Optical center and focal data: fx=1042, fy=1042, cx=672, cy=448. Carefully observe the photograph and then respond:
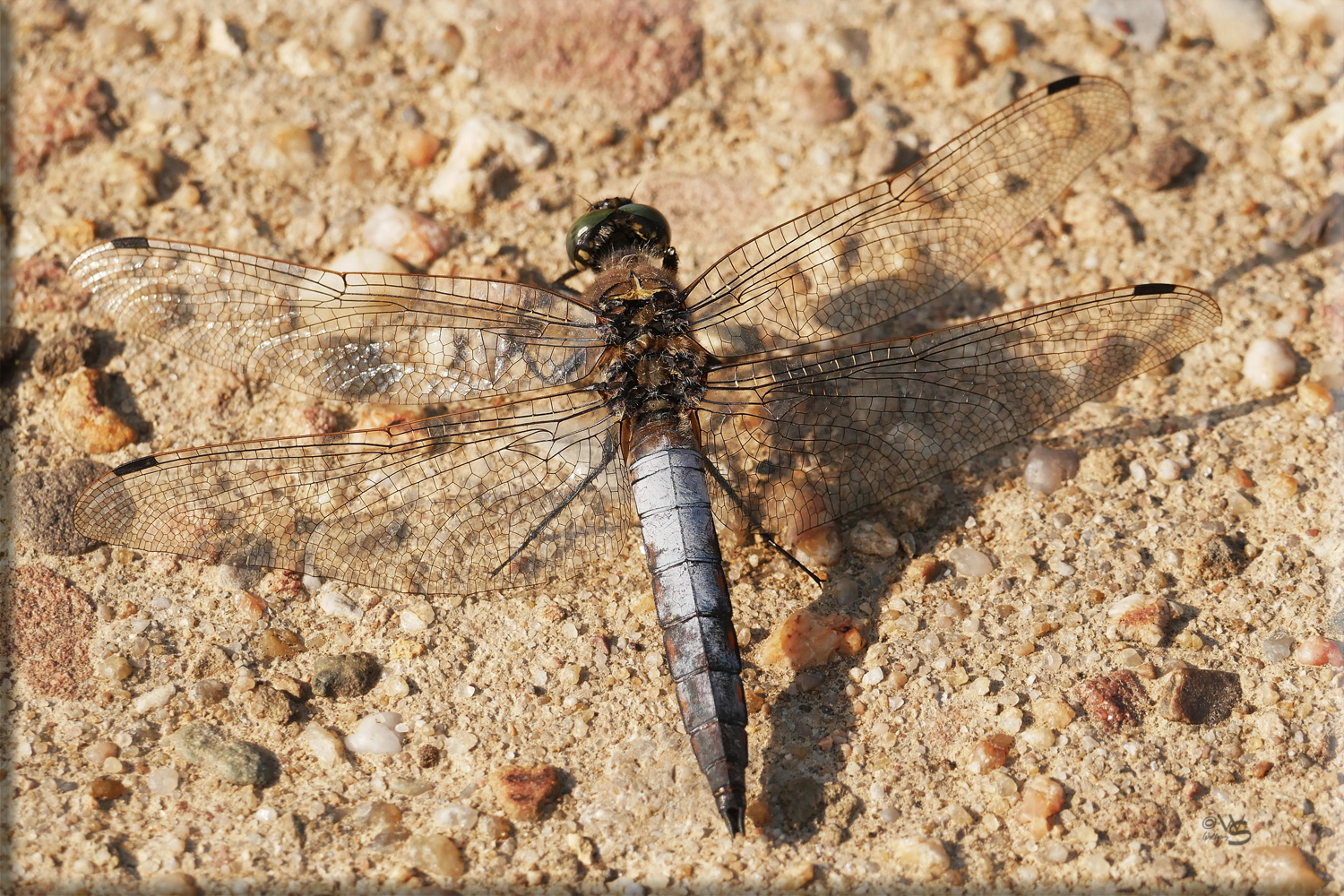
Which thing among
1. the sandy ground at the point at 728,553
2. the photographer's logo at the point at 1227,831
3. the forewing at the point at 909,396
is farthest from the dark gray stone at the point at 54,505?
the photographer's logo at the point at 1227,831

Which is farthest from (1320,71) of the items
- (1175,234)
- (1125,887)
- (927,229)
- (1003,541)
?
(1125,887)

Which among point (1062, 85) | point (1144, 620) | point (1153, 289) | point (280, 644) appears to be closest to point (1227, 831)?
point (1144, 620)

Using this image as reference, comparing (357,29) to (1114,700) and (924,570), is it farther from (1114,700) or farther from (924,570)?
(1114,700)

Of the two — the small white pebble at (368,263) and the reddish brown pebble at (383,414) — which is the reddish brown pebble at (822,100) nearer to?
the small white pebble at (368,263)

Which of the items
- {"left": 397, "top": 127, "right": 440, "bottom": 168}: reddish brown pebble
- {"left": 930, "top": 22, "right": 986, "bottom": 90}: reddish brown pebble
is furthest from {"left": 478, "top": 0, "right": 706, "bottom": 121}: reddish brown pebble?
{"left": 930, "top": 22, "right": 986, "bottom": 90}: reddish brown pebble

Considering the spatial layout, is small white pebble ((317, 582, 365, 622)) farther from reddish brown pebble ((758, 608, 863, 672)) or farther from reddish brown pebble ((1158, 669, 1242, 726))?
reddish brown pebble ((1158, 669, 1242, 726))

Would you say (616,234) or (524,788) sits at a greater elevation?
(616,234)

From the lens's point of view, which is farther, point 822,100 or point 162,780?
point 822,100
